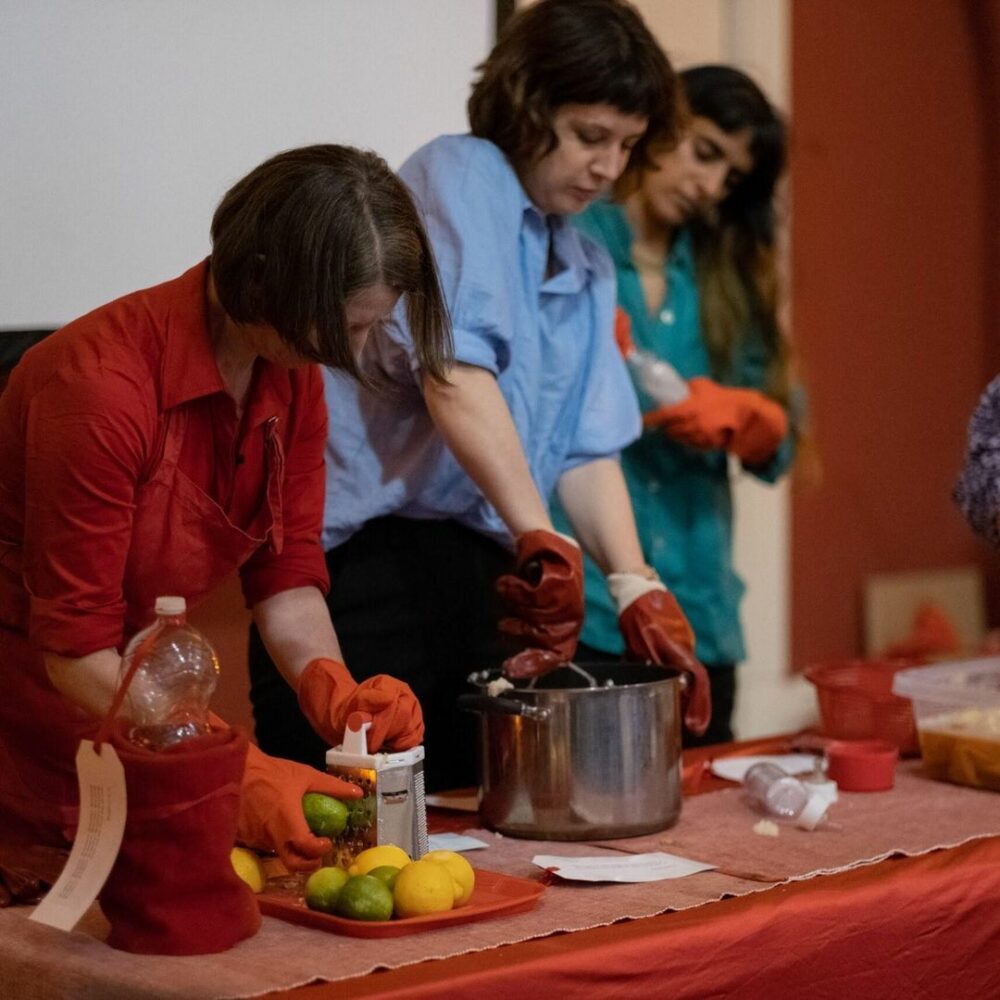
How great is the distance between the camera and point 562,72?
1.83 metres

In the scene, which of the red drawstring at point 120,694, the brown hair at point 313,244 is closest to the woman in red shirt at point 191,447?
the brown hair at point 313,244

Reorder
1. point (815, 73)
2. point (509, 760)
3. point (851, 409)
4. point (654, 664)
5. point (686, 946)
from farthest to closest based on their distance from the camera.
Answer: point (851, 409) → point (815, 73) → point (654, 664) → point (509, 760) → point (686, 946)

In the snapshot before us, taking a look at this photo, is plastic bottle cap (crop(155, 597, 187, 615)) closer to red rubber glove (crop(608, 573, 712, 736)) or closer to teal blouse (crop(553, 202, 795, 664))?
red rubber glove (crop(608, 573, 712, 736))

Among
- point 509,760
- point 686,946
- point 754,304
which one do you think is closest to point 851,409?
point 754,304

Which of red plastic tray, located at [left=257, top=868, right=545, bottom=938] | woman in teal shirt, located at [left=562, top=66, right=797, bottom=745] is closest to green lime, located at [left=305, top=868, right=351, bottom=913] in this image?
red plastic tray, located at [left=257, top=868, right=545, bottom=938]

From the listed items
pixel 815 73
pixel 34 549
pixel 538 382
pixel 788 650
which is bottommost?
pixel 788 650

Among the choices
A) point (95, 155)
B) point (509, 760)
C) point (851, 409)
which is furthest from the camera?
point (851, 409)

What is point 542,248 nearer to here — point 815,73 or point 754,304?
point 754,304

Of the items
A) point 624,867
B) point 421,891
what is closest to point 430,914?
point 421,891

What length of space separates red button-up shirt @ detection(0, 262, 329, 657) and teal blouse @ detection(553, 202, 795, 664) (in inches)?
44.8

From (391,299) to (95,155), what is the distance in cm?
91

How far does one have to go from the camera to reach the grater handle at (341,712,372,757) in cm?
142

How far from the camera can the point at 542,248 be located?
1958 mm

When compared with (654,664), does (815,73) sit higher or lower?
higher
